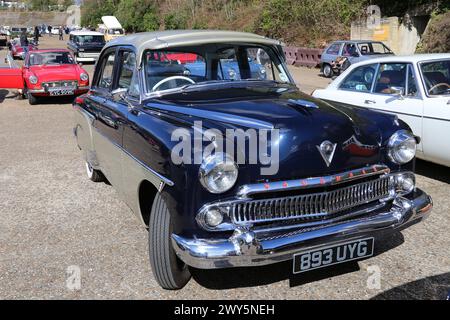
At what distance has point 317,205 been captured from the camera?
3111 millimetres

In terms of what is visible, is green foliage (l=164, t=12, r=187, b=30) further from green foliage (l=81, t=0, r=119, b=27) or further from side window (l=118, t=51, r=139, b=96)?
side window (l=118, t=51, r=139, b=96)

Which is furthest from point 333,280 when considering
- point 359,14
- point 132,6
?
point 132,6

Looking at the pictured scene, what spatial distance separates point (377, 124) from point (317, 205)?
903mm

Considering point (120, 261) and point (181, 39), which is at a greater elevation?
point (181, 39)

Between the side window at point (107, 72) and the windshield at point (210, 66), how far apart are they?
0.78 m

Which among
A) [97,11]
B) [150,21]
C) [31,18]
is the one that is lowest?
[150,21]

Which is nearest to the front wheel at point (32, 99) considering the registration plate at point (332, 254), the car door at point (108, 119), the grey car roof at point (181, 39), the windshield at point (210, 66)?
the car door at point (108, 119)

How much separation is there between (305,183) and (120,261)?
1660 mm

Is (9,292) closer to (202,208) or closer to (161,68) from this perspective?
(202,208)

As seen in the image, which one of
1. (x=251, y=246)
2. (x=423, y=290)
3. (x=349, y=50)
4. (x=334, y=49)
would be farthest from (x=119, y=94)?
(x=334, y=49)

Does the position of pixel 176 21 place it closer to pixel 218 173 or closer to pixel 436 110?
pixel 436 110

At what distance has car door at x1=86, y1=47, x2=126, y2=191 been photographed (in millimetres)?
4105

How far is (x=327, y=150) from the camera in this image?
3129 mm

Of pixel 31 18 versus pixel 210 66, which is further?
pixel 31 18
